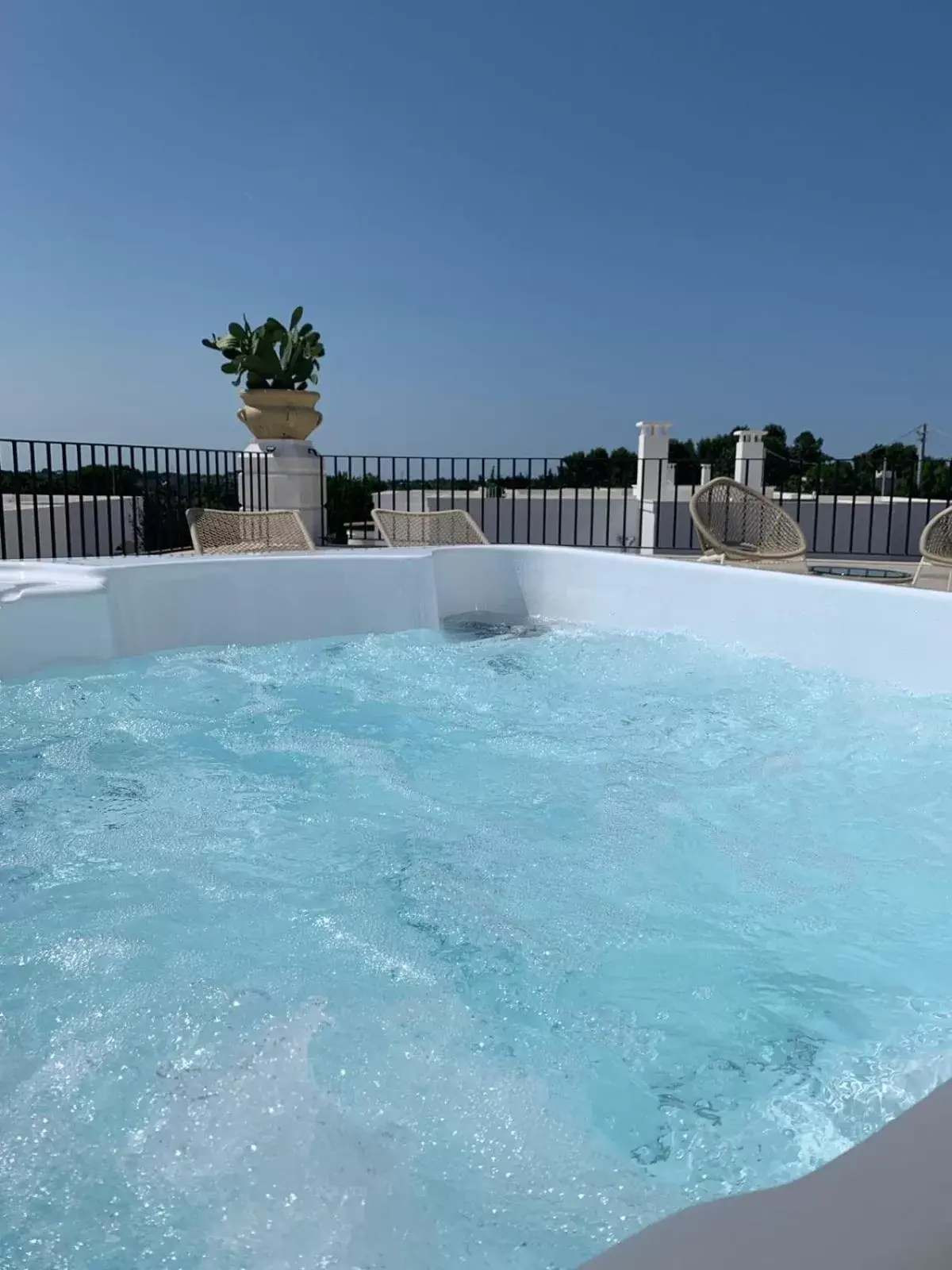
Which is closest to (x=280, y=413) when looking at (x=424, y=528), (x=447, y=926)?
(x=424, y=528)

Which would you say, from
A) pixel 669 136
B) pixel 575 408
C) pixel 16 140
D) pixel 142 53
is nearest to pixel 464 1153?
pixel 142 53

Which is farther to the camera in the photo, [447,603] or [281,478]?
[281,478]

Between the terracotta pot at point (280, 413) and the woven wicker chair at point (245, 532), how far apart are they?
80.3 inches

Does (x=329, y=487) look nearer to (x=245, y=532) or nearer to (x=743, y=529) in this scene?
(x=245, y=532)

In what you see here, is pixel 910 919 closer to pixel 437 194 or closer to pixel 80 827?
pixel 80 827

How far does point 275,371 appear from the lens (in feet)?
24.5

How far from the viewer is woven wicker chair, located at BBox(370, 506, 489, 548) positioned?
5633 mm

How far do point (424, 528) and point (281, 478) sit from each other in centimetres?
217

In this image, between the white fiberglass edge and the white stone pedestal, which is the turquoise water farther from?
the white stone pedestal

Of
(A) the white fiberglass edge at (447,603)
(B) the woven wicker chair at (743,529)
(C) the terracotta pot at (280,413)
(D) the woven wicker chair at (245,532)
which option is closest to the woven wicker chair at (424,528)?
(D) the woven wicker chair at (245,532)

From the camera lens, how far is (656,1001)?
1.50 meters

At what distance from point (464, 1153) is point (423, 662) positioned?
8.41 feet

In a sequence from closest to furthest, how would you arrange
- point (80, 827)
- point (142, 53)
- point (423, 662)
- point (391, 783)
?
point (80, 827) → point (391, 783) → point (423, 662) → point (142, 53)

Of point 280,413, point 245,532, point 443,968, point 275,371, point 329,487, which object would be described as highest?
point 275,371
